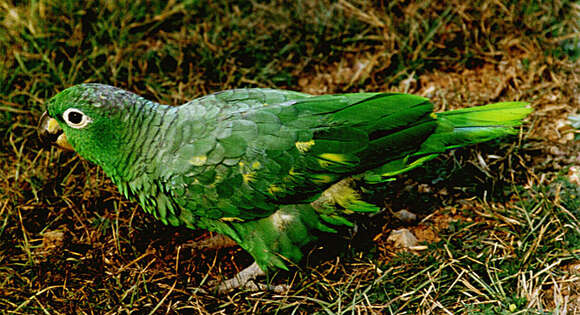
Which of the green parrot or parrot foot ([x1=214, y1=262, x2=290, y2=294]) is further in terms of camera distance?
parrot foot ([x1=214, y1=262, x2=290, y2=294])

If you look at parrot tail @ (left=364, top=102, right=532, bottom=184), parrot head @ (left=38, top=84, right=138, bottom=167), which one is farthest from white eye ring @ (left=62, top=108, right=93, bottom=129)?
parrot tail @ (left=364, top=102, right=532, bottom=184)

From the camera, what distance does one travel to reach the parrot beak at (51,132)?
2.65 meters

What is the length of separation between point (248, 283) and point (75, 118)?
1297 millimetres

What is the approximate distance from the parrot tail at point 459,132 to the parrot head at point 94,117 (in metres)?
1.32

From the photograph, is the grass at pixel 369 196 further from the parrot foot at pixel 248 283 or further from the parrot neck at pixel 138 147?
the parrot neck at pixel 138 147

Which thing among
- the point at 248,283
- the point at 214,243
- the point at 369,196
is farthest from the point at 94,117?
the point at 369,196

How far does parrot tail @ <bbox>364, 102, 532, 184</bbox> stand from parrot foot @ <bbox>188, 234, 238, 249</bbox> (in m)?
1.00

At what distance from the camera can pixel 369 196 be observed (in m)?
2.52

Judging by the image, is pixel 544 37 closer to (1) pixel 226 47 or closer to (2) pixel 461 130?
(2) pixel 461 130

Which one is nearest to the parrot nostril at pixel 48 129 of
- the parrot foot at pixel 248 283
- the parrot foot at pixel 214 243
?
the parrot foot at pixel 214 243

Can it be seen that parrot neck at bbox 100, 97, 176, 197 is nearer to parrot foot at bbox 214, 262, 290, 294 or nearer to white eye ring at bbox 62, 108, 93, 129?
white eye ring at bbox 62, 108, 93, 129

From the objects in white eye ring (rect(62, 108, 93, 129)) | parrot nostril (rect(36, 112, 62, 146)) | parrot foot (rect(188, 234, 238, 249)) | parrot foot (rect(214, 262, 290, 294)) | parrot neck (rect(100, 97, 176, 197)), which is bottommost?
parrot foot (rect(214, 262, 290, 294))

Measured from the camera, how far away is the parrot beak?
104 inches

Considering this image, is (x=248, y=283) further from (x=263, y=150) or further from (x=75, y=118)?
(x=75, y=118)
